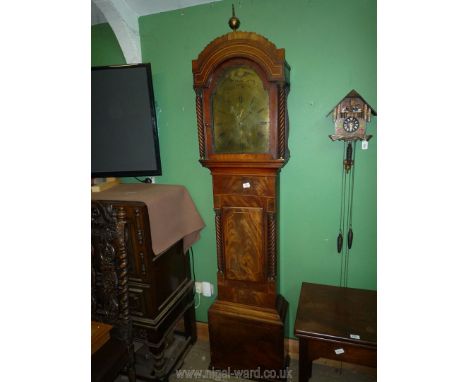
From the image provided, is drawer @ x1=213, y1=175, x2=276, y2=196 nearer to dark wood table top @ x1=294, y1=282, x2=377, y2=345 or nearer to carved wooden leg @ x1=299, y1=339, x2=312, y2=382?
dark wood table top @ x1=294, y1=282, x2=377, y2=345

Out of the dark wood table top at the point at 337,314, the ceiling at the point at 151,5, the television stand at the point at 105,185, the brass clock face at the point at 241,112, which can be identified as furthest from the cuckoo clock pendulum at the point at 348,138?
the television stand at the point at 105,185

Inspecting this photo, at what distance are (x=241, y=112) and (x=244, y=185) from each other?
427 millimetres

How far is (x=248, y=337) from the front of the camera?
1774 mm

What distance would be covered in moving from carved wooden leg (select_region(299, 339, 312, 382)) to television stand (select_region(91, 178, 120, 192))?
163 cm

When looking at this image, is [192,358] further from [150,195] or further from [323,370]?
[150,195]

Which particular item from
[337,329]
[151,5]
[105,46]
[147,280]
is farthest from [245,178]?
[105,46]

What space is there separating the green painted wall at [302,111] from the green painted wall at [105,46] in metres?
0.29

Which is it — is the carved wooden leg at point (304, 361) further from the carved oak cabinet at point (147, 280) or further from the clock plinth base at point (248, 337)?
the carved oak cabinet at point (147, 280)

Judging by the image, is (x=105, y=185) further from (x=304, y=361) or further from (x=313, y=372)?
(x=313, y=372)

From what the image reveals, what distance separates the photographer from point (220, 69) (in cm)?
158

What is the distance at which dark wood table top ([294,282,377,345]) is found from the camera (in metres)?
1.48

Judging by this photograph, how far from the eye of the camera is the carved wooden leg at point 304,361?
5.07 feet
